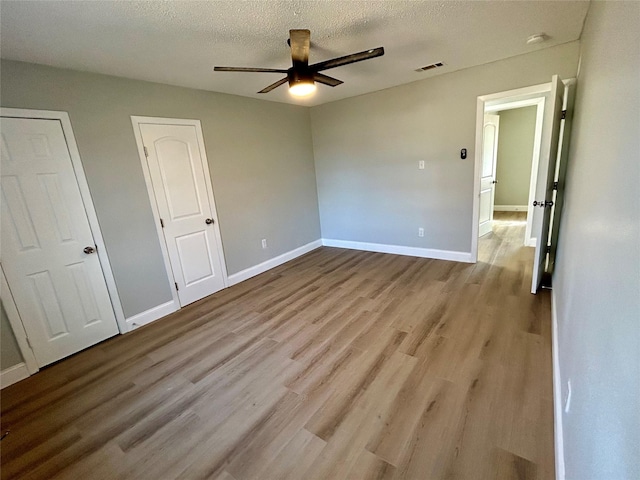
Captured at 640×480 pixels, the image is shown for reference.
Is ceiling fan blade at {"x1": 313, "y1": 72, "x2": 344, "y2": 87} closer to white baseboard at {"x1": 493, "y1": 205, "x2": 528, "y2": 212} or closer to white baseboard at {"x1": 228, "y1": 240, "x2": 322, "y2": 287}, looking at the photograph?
white baseboard at {"x1": 228, "y1": 240, "x2": 322, "y2": 287}

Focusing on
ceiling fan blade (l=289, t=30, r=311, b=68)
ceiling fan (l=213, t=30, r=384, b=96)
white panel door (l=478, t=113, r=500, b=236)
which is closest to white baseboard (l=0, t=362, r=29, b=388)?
ceiling fan (l=213, t=30, r=384, b=96)

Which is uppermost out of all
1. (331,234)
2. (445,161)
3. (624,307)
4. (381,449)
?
(445,161)

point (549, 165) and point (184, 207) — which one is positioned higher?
point (549, 165)

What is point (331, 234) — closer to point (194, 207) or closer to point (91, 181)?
point (194, 207)

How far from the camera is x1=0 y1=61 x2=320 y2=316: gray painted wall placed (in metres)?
2.52

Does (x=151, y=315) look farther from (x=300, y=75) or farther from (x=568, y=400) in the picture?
(x=568, y=400)

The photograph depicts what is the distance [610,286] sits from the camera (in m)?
0.87

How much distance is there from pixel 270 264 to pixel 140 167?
214 centimetres

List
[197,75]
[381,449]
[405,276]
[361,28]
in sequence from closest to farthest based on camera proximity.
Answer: [381,449]
[361,28]
[197,75]
[405,276]

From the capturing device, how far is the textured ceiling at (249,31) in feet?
5.78

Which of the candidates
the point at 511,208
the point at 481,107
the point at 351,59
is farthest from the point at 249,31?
the point at 511,208

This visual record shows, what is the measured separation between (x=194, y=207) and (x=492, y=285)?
3562mm

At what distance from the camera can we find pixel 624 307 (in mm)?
722

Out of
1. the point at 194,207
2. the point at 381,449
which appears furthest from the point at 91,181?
the point at 381,449
